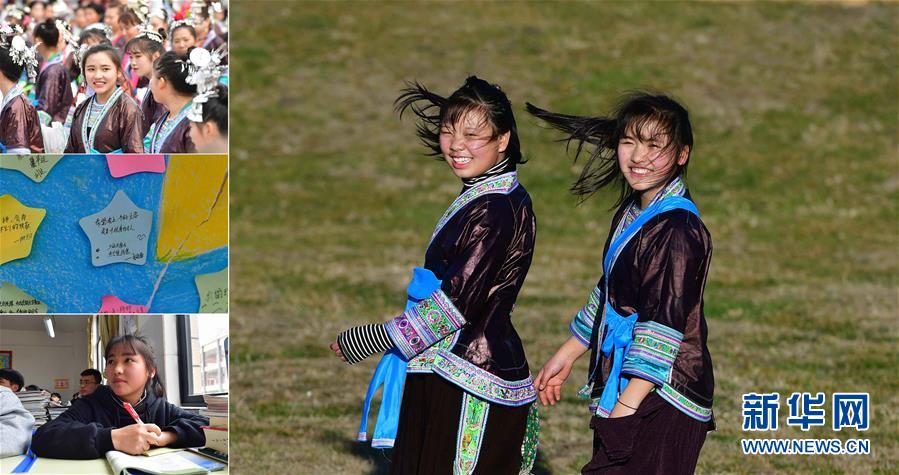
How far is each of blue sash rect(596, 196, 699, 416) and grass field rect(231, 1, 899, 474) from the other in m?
2.43

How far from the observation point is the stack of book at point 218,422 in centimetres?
465

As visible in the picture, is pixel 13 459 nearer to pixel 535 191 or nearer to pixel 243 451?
pixel 243 451

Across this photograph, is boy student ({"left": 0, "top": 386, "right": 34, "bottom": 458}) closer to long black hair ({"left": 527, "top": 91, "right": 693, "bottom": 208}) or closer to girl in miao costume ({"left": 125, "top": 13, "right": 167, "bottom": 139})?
girl in miao costume ({"left": 125, "top": 13, "right": 167, "bottom": 139})

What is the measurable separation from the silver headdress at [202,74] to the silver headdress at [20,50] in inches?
26.7

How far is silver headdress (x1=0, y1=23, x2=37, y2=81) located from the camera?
4645 millimetres

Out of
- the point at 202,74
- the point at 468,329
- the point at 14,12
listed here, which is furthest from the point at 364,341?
the point at 14,12

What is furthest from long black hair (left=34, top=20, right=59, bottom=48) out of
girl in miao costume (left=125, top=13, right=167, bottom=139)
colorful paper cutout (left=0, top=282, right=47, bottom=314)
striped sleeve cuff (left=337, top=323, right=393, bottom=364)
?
striped sleeve cuff (left=337, top=323, right=393, bottom=364)

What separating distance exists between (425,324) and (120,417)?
154 cm

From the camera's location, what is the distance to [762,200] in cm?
1770

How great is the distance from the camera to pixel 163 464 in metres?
4.55

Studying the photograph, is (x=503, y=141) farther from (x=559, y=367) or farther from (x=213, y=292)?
(x=213, y=292)

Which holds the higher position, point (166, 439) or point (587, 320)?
point (587, 320)

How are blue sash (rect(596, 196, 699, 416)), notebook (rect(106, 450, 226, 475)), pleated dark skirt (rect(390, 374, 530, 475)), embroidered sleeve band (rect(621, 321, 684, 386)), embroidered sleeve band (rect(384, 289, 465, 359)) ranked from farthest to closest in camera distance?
notebook (rect(106, 450, 226, 475)) → pleated dark skirt (rect(390, 374, 530, 475)) → embroidered sleeve band (rect(384, 289, 465, 359)) → blue sash (rect(596, 196, 699, 416)) → embroidered sleeve band (rect(621, 321, 684, 386))

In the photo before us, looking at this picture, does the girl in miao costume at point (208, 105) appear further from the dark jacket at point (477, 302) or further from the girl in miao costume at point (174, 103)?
the dark jacket at point (477, 302)
